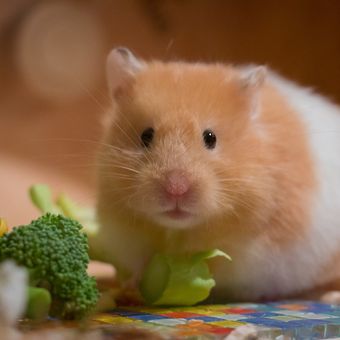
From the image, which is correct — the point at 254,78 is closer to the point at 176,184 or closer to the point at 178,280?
the point at 176,184

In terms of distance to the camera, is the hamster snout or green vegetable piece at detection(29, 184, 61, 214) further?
green vegetable piece at detection(29, 184, 61, 214)

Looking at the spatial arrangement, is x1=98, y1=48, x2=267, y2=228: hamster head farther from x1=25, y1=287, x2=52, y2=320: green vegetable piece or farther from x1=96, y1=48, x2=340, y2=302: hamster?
x1=25, y1=287, x2=52, y2=320: green vegetable piece

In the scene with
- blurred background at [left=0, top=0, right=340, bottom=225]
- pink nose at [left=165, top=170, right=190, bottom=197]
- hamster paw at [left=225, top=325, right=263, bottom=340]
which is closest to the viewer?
hamster paw at [left=225, top=325, right=263, bottom=340]

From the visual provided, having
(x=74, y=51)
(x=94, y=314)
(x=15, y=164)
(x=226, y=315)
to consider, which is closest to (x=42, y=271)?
(x=94, y=314)

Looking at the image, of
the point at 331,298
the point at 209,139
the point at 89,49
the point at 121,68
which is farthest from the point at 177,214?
the point at 89,49

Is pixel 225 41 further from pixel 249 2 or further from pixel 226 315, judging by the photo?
pixel 226 315

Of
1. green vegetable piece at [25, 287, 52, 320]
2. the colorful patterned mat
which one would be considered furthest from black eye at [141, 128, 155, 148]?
green vegetable piece at [25, 287, 52, 320]
